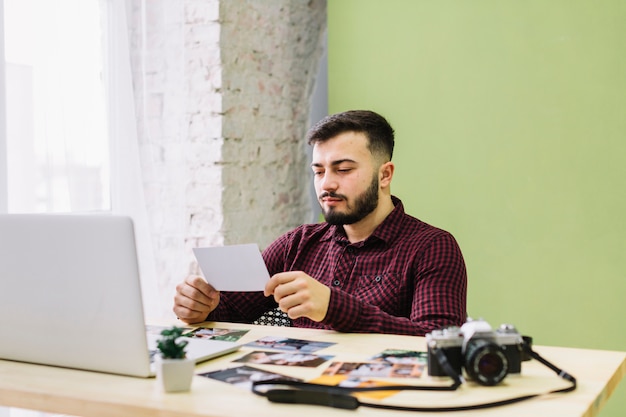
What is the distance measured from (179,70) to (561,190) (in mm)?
1500

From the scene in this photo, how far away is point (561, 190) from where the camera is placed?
2.94m

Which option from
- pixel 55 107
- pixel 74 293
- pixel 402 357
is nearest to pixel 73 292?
pixel 74 293

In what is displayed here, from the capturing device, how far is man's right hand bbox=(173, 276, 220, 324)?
2010mm

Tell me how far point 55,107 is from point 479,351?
194 centimetres

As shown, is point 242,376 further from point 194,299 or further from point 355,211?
point 355,211

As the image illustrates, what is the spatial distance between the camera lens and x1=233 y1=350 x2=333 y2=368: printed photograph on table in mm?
304

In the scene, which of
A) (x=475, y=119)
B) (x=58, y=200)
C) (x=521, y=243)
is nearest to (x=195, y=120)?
(x=58, y=200)

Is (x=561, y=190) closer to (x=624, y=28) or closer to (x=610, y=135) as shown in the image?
(x=610, y=135)

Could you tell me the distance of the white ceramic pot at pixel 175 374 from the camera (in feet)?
4.36

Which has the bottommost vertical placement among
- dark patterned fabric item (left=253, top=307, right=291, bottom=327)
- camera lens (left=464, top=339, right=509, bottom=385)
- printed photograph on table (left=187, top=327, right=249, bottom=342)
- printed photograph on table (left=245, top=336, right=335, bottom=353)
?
dark patterned fabric item (left=253, top=307, right=291, bottom=327)

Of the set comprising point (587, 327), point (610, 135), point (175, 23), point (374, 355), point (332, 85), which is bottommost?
point (587, 327)

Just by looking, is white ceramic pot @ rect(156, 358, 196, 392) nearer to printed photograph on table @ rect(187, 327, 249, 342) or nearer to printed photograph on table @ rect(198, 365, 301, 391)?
printed photograph on table @ rect(198, 365, 301, 391)

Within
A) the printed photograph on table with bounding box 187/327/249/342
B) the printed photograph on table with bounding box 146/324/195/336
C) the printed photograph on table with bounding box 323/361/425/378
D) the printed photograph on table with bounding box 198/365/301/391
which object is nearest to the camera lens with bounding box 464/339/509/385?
the printed photograph on table with bounding box 323/361/425/378

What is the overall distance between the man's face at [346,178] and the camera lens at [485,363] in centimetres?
96
